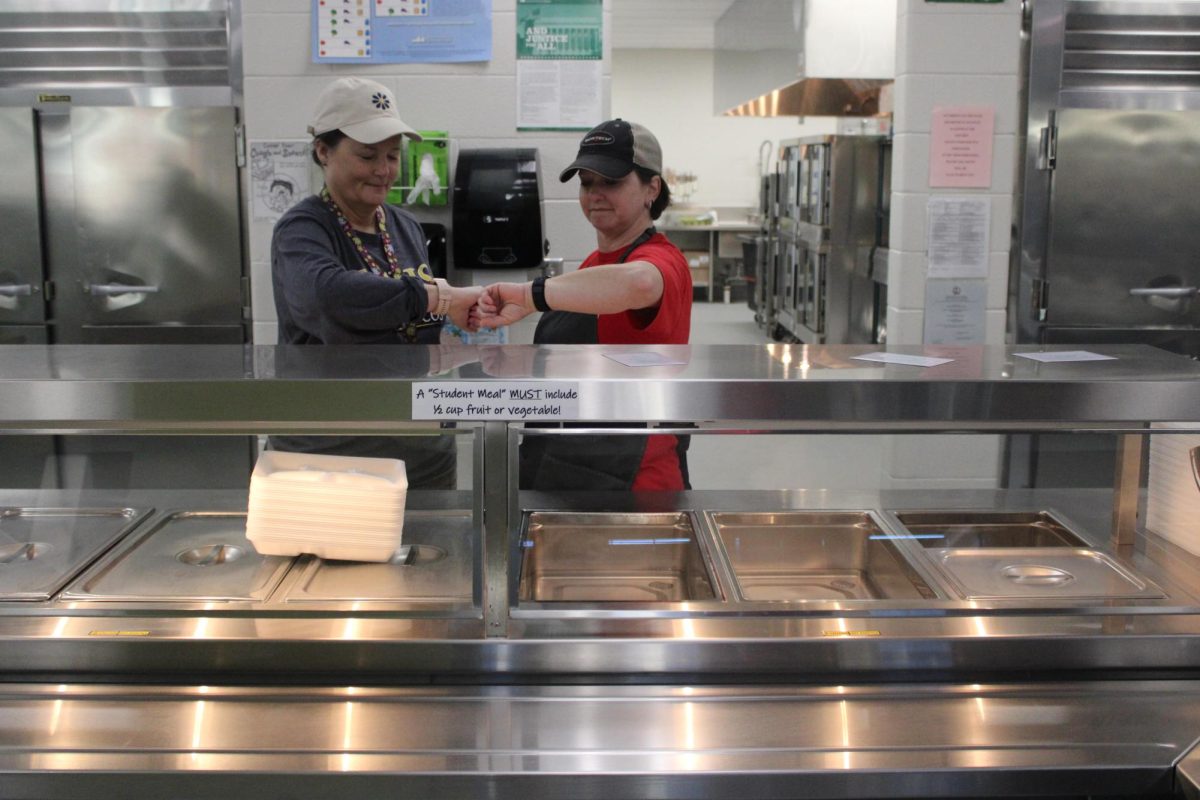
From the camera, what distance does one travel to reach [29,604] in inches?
65.7

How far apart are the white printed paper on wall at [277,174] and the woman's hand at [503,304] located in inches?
76.5

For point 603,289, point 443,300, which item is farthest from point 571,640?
point 443,300

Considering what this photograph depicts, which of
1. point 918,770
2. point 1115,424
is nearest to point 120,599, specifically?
point 918,770

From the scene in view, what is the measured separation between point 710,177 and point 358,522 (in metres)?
13.2

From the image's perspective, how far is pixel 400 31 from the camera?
3.82 metres

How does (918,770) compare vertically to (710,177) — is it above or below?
below

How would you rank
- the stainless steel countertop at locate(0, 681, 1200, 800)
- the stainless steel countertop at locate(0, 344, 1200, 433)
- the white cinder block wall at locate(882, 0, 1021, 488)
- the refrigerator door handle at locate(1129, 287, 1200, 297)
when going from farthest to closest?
the refrigerator door handle at locate(1129, 287, 1200, 297) → the white cinder block wall at locate(882, 0, 1021, 488) → the stainless steel countertop at locate(0, 344, 1200, 433) → the stainless steel countertop at locate(0, 681, 1200, 800)

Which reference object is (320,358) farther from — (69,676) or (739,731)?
(739,731)

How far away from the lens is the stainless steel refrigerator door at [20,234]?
414 cm

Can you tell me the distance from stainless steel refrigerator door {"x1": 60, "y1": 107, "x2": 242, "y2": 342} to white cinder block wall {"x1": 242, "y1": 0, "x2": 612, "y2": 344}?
26cm

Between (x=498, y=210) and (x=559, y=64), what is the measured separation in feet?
1.85

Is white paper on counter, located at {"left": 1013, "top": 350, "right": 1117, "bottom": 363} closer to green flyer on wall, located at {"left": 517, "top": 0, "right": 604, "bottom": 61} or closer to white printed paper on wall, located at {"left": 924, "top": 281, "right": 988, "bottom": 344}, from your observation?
white printed paper on wall, located at {"left": 924, "top": 281, "right": 988, "bottom": 344}

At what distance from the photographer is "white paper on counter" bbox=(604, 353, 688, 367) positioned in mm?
1695

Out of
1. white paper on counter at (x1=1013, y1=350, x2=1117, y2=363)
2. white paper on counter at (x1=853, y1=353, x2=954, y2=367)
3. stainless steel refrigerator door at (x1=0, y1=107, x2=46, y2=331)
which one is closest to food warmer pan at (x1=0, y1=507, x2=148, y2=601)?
white paper on counter at (x1=853, y1=353, x2=954, y2=367)
